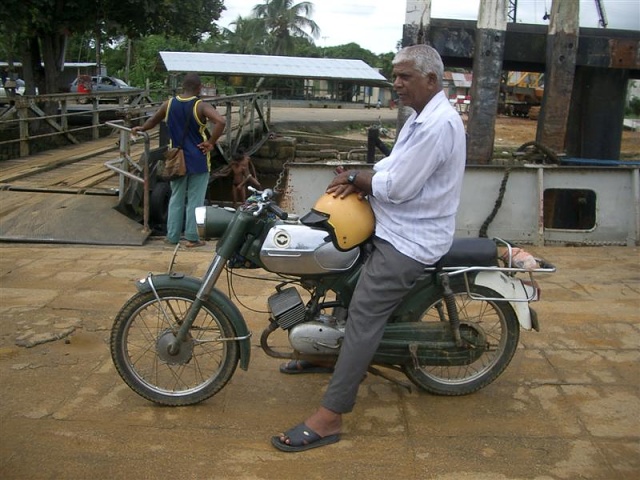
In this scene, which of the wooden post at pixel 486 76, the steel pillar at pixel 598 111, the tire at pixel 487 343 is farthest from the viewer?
the steel pillar at pixel 598 111

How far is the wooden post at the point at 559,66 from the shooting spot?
27.5 ft

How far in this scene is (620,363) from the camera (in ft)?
13.5

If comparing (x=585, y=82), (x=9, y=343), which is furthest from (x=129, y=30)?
(x=9, y=343)

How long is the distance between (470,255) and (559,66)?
5.88 m

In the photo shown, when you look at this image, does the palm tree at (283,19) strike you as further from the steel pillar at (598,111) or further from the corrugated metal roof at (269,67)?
the steel pillar at (598,111)

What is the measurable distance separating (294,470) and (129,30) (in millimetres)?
14351

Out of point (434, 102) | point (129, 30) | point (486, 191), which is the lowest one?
point (486, 191)

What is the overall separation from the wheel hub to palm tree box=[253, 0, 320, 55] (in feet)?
155

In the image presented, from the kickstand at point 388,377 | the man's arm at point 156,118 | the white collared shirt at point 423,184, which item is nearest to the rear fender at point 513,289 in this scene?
the white collared shirt at point 423,184

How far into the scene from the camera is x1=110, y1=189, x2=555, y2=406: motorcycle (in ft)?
10.7

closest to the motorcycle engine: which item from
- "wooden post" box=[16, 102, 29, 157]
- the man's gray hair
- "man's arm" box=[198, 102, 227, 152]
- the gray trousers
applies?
the gray trousers

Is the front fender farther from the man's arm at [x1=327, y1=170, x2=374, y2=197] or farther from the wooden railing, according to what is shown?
the wooden railing

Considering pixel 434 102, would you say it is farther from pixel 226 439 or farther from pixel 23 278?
Answer: pixel 23 278

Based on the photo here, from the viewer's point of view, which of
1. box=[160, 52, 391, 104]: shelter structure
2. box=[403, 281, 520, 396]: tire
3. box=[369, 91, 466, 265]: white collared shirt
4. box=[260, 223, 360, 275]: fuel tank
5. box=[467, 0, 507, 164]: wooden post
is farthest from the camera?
box=[160, 52, 391, 104]: shelter structure
